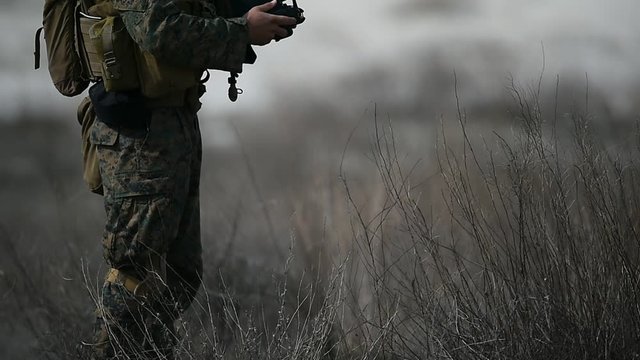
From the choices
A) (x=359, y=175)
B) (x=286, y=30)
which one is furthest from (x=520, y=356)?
(x=359, y=175)

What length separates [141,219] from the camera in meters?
2.87

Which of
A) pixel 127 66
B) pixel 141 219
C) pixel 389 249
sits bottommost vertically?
pixel 389 249

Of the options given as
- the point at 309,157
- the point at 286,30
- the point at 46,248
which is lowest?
the point at 46,248

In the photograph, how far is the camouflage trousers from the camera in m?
2.87

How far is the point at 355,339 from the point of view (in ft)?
12.5

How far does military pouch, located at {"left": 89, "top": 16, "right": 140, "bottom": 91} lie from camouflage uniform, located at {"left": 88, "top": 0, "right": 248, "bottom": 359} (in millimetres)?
50

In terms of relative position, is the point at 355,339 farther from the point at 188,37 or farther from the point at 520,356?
the point at 188,37

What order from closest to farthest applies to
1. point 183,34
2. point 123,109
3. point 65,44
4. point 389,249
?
point 183,34, point 123,109, point 65,44, point 389,249

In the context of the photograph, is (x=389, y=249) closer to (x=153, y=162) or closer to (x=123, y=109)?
(x=153, y=162)

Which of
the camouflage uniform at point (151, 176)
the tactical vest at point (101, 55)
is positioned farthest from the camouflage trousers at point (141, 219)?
the tactical vest at point (101, 55)

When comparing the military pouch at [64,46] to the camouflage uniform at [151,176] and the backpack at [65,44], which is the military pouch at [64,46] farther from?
the camouflage uniform at [151,176]

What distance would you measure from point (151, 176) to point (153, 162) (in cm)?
4

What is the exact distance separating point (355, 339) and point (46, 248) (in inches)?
72.4

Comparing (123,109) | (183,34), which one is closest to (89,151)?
(123,109)
